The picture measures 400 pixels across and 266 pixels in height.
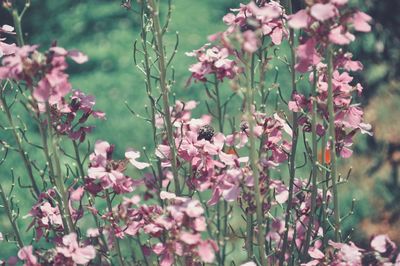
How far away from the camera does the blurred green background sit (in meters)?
3.49

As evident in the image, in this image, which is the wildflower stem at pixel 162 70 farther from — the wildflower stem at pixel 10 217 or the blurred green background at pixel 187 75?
the wildflower stem at pixel 10 217

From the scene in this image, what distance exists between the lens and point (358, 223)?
332 cm

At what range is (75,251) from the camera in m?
1.56

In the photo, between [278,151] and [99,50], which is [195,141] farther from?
[99,50]

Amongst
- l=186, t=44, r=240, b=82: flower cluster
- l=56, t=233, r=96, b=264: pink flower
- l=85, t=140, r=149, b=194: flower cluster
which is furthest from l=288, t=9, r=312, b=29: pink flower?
l=56, t=233, r=96, b=264: pink flower

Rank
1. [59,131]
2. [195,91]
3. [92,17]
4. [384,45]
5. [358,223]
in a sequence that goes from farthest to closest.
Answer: [92,17] < [195,91] < [384,45] < [358,223] < [59,131]

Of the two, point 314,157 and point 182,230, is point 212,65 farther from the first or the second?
point 182,230

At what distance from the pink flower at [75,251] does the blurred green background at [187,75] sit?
0.77 meters

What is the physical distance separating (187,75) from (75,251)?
3469 mm

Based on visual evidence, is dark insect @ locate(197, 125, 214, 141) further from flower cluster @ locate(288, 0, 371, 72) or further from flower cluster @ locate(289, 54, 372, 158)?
flower cluster @ locate(288, 0, 371, 72)

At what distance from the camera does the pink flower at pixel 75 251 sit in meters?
1.53

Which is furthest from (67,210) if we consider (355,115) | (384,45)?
(384,45)

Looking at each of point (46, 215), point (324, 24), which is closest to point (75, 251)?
point (46, 215)

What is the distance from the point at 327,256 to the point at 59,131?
0.79m
